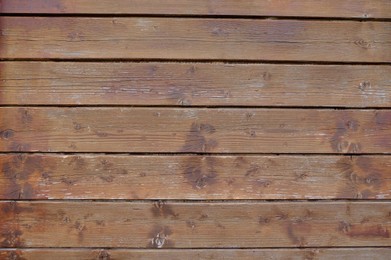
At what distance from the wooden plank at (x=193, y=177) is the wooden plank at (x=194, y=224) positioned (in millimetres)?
44

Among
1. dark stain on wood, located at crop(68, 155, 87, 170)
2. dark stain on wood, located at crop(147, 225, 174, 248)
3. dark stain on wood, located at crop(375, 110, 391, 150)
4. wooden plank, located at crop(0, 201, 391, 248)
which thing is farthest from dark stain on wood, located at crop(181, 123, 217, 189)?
dark stain on wood, located at crop(375, 110, 391, 150)

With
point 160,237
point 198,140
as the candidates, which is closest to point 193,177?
point 198,140

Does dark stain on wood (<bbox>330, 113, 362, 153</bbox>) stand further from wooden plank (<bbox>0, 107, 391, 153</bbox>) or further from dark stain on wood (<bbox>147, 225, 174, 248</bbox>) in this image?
dark stain on wood (<bbox>147, 225, 174, 248</bbox>)

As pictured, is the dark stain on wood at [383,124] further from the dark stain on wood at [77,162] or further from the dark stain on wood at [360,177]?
the dark stain on wood at [77,162]

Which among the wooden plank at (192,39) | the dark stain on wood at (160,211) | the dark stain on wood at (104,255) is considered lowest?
the dark stain on wood at (104,255)

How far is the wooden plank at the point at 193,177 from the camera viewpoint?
1825 millimetres

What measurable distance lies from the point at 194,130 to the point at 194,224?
39cm

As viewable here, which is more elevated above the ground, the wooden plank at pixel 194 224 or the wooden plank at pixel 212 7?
the wooden plank at pixel 212 7

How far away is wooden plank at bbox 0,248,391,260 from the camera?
1.82 metres

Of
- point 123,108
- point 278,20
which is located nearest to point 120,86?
point 123,108

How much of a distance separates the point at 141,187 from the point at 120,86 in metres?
0.43

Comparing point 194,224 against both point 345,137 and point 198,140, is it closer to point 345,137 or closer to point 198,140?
point 198,140

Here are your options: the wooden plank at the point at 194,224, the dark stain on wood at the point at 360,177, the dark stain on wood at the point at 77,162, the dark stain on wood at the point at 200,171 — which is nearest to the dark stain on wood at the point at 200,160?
the dark stain on wood at the point at 200,171

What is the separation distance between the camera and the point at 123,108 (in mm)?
1844
